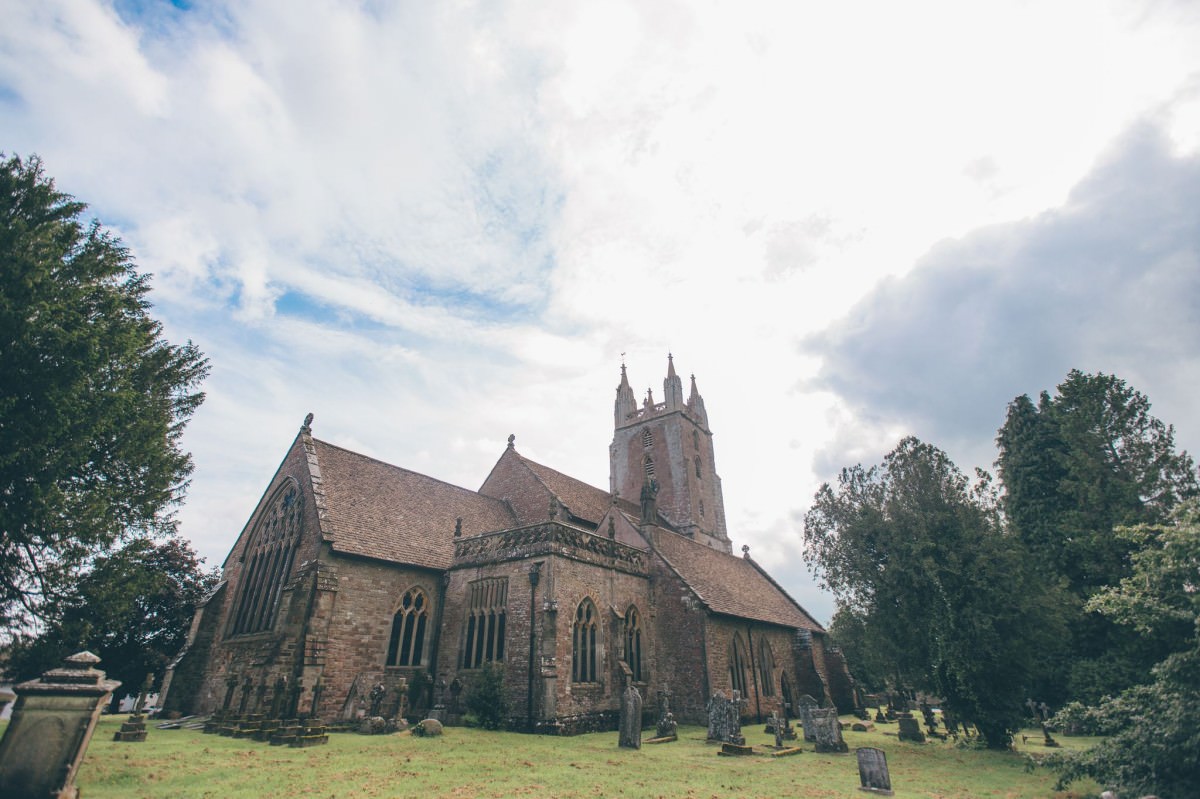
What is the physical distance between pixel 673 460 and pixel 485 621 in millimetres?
24806

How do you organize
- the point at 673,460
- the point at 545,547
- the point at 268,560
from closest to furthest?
the point at 545,547, the point at 268,560, the point at 673,460

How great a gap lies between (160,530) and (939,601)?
955 inches

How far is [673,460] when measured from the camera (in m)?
42.1

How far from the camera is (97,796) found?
792 centimetres

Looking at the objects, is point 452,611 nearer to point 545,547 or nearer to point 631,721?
point 545,547

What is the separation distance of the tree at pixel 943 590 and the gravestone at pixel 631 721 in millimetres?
9675

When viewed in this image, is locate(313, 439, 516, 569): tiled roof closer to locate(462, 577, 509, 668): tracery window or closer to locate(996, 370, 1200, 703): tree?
locate(462, 577, 509, 668): tracery window

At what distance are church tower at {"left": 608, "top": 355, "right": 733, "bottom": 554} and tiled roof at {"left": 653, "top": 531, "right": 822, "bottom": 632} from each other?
19.4ft

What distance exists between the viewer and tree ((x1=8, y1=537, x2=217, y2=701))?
1464cm

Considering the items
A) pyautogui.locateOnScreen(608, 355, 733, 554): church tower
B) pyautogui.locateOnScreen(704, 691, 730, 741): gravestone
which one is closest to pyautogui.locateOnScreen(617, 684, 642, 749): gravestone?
pyautogui.locateOnScreen(704, 691, 730, 741): gravestone

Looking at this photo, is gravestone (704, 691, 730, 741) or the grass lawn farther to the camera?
gravestone (704, 691, 730, 741)

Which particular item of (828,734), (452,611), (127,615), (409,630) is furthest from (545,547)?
(127,615)

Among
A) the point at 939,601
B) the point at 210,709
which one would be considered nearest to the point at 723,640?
the point at 939,601

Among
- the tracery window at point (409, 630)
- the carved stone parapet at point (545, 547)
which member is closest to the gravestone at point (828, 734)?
the carved stone parapet at point (545, 547)
